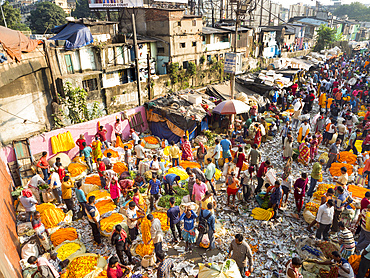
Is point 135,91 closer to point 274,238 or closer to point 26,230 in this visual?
point 26,230

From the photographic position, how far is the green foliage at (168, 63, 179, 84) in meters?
22.4

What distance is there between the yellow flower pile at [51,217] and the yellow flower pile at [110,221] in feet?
4.87

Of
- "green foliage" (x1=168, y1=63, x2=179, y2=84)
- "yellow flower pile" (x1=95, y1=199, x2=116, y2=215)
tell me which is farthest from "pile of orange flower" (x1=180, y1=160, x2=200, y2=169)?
"green foliage" (x1=168, y1=63, x2=179, y2=84)

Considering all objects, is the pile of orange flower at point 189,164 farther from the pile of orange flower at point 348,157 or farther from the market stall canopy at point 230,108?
the pile of orange flower at point 348,157

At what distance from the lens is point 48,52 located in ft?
46.9

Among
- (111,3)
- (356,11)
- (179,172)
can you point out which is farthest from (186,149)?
(356,11)

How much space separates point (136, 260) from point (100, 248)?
1.29 m

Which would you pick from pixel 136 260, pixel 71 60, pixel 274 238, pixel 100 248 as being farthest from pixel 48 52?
pixel 274 238

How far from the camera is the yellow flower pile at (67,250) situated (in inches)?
264

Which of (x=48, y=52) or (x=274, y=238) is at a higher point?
(x=48, y=52)

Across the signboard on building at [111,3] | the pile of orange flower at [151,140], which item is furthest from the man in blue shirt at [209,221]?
the signboard on building at [111,3]

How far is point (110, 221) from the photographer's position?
783 centimetres

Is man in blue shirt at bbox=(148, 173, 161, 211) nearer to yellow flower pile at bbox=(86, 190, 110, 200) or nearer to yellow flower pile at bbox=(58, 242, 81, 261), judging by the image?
yellow flower pile at bbox=(86, 190, 110, 200)

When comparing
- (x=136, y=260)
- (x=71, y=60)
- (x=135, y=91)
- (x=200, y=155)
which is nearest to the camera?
(x=136, y=260)
